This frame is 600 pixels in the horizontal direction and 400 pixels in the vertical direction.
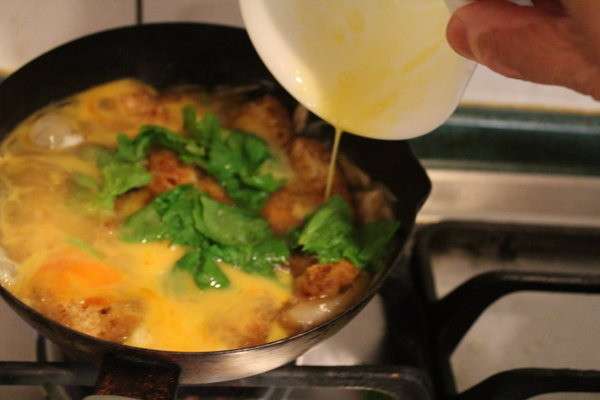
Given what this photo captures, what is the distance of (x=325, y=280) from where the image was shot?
861 mm

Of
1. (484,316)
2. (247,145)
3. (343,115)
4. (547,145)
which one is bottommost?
(484,316)

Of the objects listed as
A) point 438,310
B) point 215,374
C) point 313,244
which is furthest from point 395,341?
point 215,374

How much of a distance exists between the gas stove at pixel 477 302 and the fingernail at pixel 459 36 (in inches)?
14.6

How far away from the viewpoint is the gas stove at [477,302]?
780 millimetres

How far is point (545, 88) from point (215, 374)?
69 centimetres

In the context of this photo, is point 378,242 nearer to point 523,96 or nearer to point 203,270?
point 203,270

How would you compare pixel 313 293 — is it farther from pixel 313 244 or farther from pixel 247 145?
pixel 247 145

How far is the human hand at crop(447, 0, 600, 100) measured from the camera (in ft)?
1.70

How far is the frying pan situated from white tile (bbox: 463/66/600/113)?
21 centimetres

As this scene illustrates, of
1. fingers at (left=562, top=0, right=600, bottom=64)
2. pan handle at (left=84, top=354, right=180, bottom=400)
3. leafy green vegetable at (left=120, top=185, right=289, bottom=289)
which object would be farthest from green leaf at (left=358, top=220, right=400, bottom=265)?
fingers at (left=562, top=0, right=600, bottom=64)

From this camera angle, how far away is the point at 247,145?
0.99m

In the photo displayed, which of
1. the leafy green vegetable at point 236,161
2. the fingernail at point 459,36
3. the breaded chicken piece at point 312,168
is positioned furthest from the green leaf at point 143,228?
the fingernail at point 459,36

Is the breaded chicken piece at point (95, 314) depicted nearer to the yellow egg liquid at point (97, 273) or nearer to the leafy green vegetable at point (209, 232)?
the yellow egg liquid at point (97, 273)

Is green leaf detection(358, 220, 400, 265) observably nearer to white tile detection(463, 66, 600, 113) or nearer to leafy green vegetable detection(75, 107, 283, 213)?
leafy green vegetable detection(75, 107, 283, 213)
